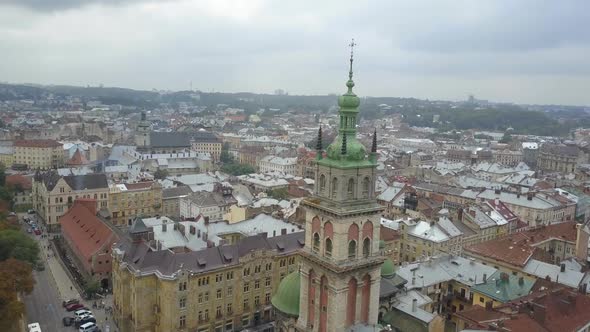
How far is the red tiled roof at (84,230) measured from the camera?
9088 cm

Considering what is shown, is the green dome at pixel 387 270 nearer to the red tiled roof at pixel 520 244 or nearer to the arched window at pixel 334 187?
the arched window at pixel 334 187

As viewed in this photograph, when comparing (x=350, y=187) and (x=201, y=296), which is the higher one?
(x=350, y=187)

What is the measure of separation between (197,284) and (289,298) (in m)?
18.4

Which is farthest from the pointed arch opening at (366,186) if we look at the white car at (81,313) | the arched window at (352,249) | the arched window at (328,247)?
the white car at (81,313)

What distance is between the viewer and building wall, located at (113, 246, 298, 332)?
67.2 m

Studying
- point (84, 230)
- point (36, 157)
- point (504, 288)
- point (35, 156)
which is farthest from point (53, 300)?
point (35, 156)

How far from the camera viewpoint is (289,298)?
55250 millimetres

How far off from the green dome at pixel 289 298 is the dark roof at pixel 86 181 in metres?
84.4

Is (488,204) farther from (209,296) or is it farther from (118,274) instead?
(118,274)

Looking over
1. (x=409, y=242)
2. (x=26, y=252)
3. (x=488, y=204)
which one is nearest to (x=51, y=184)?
(x=26, y=252)

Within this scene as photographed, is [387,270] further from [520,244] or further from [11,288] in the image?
[11,288]

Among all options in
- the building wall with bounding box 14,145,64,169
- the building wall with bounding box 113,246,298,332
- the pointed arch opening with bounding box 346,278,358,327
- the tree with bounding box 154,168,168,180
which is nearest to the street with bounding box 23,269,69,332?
the building wall with bounding box 113,246,298,332

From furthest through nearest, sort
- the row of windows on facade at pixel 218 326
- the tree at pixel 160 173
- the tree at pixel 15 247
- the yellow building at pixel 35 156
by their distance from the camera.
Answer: the yellow building at pixel 35 156 < the tree at pixel 160 173 < the tree at pixel 15 247 < the row of windows on facade at pixel 218 326

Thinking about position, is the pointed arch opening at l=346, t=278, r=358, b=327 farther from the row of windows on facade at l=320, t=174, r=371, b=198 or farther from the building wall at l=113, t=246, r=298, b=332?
the building wall at l=113, t=246, r=298, b=332
